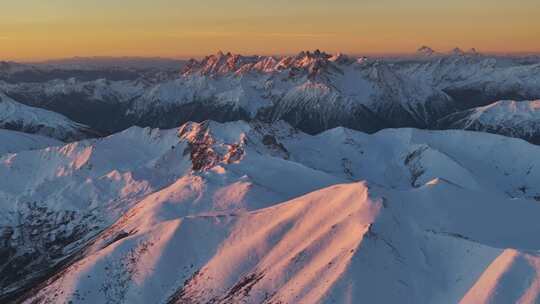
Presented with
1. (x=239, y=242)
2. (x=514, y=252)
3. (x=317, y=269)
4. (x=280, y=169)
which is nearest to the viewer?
(x=514, y=252)

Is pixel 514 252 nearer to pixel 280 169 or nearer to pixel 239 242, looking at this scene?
pixel 239 242

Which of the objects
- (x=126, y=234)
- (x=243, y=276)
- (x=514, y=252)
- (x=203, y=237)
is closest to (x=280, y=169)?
(x=126, y=234)

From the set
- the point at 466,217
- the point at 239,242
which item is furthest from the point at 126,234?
the point at 466,217

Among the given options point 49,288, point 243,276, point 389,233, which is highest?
point 389,233

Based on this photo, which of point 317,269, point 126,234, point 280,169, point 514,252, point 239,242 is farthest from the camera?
point 280,169

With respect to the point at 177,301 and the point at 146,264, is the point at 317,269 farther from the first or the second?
the point at 146,264

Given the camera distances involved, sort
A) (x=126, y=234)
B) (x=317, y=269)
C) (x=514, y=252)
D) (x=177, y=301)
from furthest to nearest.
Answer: (x=126, y=234)
(x=177, y=301)
(x=317, y=269)
(x=514, y=252)

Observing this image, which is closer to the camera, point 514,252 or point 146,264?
point 514,252

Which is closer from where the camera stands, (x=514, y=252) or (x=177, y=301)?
(x=514, y=252)

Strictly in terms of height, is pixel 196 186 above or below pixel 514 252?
below
